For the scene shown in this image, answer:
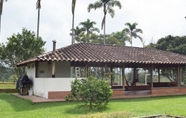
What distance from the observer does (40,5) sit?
29.2 m

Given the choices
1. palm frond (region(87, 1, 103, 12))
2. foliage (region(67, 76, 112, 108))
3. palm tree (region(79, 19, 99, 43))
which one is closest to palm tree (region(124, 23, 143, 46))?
palm tree (region(79, 19, 99, 43))

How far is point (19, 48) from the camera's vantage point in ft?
72.9

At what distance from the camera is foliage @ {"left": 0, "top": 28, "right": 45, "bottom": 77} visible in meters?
22.3

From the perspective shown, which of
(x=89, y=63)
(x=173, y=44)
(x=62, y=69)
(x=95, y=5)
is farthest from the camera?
(x=173, y=44)

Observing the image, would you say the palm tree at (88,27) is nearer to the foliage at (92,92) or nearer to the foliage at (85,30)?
the foliage at (85,30)

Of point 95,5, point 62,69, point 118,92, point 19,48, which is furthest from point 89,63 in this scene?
point 95,5

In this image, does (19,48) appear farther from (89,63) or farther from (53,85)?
(53,85)

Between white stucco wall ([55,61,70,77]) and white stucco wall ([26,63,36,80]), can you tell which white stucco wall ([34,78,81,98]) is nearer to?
white stucco wall ([55,61,70,77])

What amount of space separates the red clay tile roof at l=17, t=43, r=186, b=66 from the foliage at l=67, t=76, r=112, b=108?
3.30 meters

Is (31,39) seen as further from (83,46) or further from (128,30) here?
(128,30)

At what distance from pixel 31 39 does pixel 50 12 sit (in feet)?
9.89

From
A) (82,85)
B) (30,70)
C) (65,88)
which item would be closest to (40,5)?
(30,70)

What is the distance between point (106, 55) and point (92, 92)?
6.11 metres

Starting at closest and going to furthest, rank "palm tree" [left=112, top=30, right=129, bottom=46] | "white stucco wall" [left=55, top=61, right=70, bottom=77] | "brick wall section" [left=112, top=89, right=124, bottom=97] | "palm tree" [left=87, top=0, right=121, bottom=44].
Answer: "brick wall section" [left=112, top=89, right=124, bottom=97] → "white stucco wall" [left=55, top=61, right=70, bottom=77] → "palm tree" [left=87, top=0, right=121, bottom=44] → "palm tree" [left=112, top=30, right=129, bottom=46]
